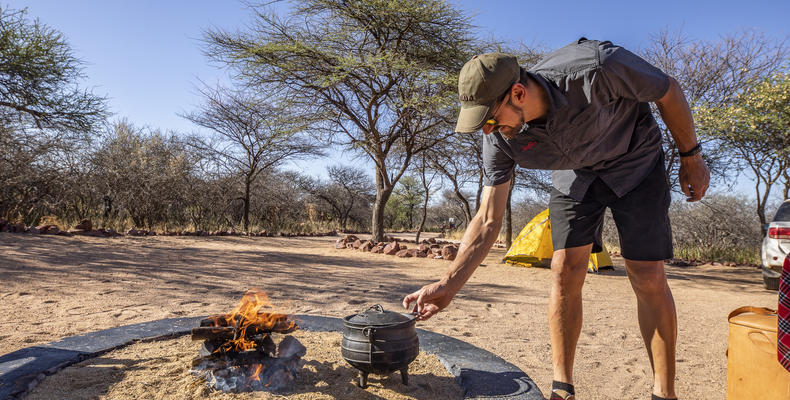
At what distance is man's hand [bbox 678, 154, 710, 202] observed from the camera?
1803 millimetres

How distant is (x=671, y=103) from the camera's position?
1674mm

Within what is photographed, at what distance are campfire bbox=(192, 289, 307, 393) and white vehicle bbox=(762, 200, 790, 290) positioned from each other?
5.97 m

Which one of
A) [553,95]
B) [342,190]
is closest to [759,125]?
[553,95]

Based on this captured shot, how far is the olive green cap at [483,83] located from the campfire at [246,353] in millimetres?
1277

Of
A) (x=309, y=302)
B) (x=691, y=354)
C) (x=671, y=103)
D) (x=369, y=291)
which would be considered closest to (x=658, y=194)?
(x=671, y=103)

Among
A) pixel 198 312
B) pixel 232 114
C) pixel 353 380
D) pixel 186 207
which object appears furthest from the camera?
pixel 232 114

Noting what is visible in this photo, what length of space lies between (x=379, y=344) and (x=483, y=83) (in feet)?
3.66

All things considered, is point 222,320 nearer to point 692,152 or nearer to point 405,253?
point 692,152

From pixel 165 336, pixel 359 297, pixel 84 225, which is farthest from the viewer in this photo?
pixel 84 225

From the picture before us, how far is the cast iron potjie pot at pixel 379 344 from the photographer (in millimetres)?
1815

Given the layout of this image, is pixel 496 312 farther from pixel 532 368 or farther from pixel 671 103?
pixel 671 103

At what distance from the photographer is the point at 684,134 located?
1.77 m

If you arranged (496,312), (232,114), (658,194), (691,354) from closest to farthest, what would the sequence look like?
(658,194) < (691,354) < (496,312) < (232,114)

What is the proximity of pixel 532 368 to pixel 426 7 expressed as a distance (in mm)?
7497
